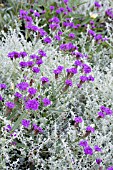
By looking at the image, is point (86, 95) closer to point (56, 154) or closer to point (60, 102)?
point (60, 102)

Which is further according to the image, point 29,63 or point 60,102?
point 60,102

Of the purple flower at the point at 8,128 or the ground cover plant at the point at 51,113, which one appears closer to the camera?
the purple flower at the point at 8,128

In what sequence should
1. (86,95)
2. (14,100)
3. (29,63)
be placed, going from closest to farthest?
1. (14,100)
2. (29,63)
3. (86,95)

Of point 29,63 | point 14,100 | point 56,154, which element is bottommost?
point 56,154

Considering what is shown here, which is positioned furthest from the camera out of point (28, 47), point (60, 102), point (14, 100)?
point (28, 47)

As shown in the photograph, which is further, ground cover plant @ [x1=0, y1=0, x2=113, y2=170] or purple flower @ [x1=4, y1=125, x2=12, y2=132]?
ground cover plant @ [x1=0, y1=0, x2=113, y2=170]

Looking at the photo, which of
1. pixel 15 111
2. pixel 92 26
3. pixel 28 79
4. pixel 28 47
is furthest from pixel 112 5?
pixel 15 111

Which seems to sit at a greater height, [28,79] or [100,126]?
[28,79]

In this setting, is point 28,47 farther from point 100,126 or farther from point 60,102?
point 100,126

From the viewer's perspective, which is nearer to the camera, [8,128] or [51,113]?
[8,128]
